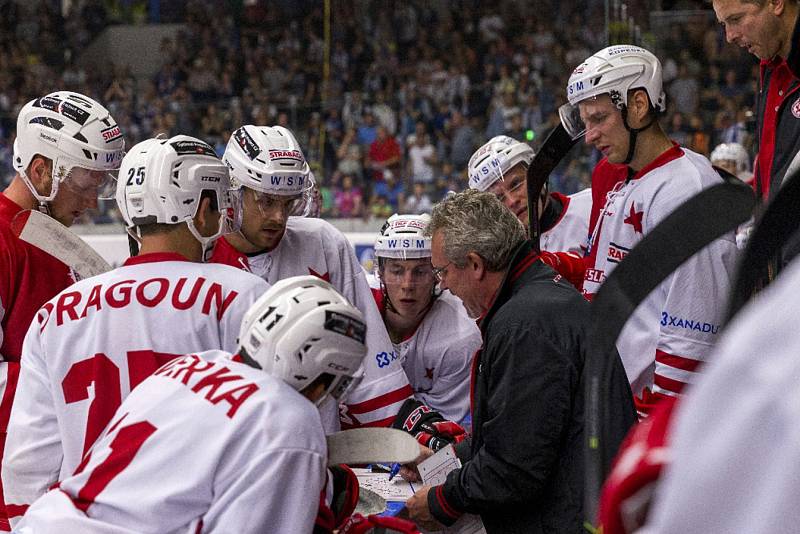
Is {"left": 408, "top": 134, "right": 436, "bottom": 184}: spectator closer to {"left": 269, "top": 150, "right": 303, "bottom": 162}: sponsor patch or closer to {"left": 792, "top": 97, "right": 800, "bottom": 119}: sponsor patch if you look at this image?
{"left": 269, "top": 150, "right": 303, "bottom": 162}: sponsor patch

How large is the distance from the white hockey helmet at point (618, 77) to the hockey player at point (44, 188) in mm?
1482

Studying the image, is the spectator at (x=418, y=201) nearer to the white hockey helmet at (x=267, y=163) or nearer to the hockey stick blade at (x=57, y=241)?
the white hockey helmet at (x=267, y=163)

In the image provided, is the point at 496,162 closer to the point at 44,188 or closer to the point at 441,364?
the point at 441,364

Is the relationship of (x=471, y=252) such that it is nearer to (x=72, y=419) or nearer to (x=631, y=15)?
(x=72, y=419)

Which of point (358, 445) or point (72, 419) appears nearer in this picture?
point (358, 445)

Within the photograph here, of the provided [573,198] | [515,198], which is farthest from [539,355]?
[573,198]

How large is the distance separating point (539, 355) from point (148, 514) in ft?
3.09

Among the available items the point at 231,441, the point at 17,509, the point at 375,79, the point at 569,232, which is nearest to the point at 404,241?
the point at 569,232

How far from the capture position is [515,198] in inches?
174

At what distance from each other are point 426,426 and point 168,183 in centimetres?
118

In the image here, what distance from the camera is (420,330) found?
12.5 feet

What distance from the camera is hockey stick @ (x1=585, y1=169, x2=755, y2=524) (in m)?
1.07

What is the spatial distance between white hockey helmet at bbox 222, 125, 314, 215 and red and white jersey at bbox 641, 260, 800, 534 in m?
2.65

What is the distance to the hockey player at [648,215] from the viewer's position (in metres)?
3.08
